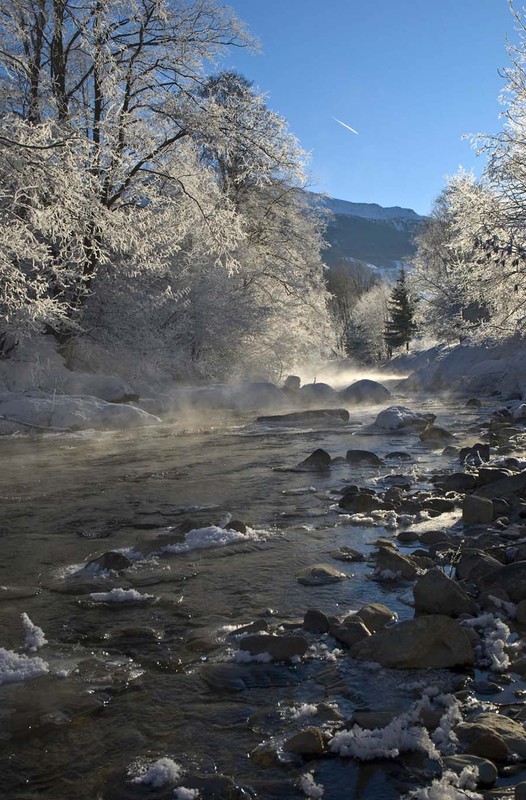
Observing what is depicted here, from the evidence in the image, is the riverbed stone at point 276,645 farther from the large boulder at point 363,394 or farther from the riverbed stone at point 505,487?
the large boulder at point 363,394

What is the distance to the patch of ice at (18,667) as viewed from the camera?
2.79 metres

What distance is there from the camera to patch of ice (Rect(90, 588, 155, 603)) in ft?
12.1

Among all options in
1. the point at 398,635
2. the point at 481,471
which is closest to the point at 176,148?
the point at 481,471

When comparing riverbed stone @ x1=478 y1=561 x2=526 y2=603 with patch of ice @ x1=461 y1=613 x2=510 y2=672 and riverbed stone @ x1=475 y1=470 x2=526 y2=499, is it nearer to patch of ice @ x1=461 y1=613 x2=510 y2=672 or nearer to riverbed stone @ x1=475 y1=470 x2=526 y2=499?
patch of ice @ x1=461 y1=613 x2=510 y2=672

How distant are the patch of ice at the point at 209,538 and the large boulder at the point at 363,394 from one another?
45.3 ft

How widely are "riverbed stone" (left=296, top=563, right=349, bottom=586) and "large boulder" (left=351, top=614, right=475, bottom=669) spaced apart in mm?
961

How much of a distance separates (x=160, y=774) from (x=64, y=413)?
33.0ft

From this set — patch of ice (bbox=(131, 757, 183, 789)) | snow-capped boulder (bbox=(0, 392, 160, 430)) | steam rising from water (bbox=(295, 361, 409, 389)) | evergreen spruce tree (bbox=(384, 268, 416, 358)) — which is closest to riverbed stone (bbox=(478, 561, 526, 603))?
patch of ice (bbox=(131, 757, 183, 789))

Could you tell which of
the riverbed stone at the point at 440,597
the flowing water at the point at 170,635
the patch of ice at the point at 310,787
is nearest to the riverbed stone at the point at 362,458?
the flowing water at the point at 170,635

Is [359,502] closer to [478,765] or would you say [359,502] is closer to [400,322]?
[478,765]

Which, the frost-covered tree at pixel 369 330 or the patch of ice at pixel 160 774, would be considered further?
the frost-covered tree at pixel 369 330

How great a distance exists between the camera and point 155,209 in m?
15.1

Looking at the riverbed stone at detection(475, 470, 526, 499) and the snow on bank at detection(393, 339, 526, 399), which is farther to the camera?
the snow on bank at detection(393, 339, 526, 399)

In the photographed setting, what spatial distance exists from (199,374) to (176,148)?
654 cm
